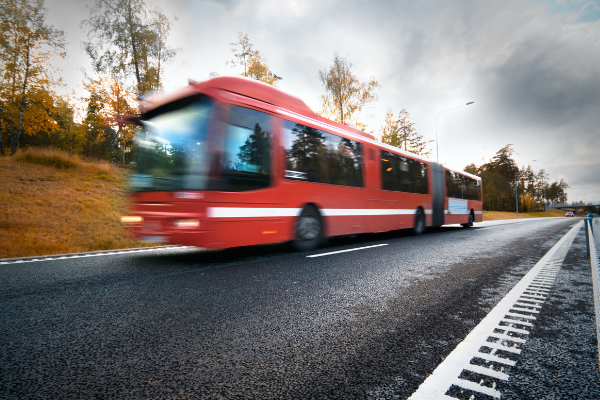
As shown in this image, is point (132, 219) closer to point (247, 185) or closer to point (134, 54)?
point (247, 185)

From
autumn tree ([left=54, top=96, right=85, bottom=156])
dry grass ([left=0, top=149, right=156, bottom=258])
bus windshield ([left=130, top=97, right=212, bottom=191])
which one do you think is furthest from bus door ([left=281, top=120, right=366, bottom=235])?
autumn tree ([left=54, top=96, right=85, bottom=156])

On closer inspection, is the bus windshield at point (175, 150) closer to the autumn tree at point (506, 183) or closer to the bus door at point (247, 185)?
the bus door at point (247, 185)

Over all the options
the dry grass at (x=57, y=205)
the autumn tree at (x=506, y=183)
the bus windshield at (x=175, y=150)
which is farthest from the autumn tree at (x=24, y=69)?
the autumn tree at (x=506, y=183)

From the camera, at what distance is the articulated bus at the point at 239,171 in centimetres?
521

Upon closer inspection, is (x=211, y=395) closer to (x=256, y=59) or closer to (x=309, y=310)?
(x=309, y=310)

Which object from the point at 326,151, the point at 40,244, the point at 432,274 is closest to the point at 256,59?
the point at 326,151

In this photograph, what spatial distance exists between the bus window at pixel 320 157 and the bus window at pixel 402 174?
158 centimetres

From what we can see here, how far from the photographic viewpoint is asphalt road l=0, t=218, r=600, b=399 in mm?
1529

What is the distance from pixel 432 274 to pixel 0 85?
2432 cm

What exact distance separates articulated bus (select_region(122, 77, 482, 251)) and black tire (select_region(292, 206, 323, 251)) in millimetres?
23

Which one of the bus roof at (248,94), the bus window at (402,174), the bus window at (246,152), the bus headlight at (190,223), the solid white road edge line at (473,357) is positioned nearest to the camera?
the solid white road edge line at (473,357)

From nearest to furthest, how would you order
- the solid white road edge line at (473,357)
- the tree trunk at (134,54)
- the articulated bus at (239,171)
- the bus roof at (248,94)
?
the solid white road edge line at (473,357), the articulated bus at (239,171), the bus roof at (248,94), the tree trunk at (134,54)

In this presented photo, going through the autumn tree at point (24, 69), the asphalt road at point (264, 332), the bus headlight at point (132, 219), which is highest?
the autumn tree at point (24, 69)

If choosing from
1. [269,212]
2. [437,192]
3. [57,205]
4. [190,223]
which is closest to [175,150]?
[190,223]
